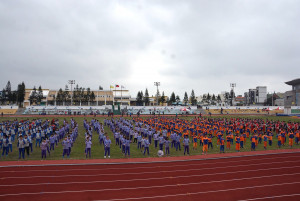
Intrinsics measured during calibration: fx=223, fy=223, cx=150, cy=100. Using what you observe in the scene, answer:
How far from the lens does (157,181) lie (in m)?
10.1

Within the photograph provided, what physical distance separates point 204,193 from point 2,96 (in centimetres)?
9258

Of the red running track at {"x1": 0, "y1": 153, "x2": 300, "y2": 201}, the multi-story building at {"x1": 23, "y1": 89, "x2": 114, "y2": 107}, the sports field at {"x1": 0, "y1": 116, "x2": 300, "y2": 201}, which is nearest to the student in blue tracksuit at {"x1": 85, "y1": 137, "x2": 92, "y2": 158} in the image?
the sports field at {"x1": 0, "y1": 116, "x2": 300, "y2": 201}

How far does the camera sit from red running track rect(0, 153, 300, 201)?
864 centimetres

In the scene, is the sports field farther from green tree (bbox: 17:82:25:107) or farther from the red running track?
green tree (bbox: 17:82:25:107)

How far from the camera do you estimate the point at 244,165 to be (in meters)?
12.9

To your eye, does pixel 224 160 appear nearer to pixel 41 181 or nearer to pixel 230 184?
pixel 230 184

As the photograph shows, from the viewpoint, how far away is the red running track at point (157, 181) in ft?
28.3

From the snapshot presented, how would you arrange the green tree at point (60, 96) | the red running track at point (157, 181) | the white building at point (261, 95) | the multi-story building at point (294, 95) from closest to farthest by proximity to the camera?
the red running track at point (157, 181) < the multi-story building at point (294, 95) < the green tree at point (60, 96) < the white building at point (261, 95)

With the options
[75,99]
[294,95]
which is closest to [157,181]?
[75,99]

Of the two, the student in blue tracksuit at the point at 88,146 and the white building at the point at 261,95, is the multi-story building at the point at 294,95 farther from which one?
the student in blue tracksuit at the point at 88,146

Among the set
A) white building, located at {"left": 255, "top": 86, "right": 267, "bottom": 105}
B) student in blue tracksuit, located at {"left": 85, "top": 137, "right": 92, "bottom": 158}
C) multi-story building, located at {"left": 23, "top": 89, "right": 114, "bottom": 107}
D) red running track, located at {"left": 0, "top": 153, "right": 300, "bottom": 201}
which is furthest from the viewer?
white building, located at {"left": 255, "top": 86, "right": 267, "bottom": 105}

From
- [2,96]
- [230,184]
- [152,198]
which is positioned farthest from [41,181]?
[2,96]

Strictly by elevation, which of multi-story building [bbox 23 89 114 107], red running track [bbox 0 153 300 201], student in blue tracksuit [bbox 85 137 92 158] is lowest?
red running track [bbox 0 153 300 201]

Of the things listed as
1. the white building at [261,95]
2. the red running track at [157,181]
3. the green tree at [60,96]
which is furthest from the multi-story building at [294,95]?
the green tree at [60,96]
